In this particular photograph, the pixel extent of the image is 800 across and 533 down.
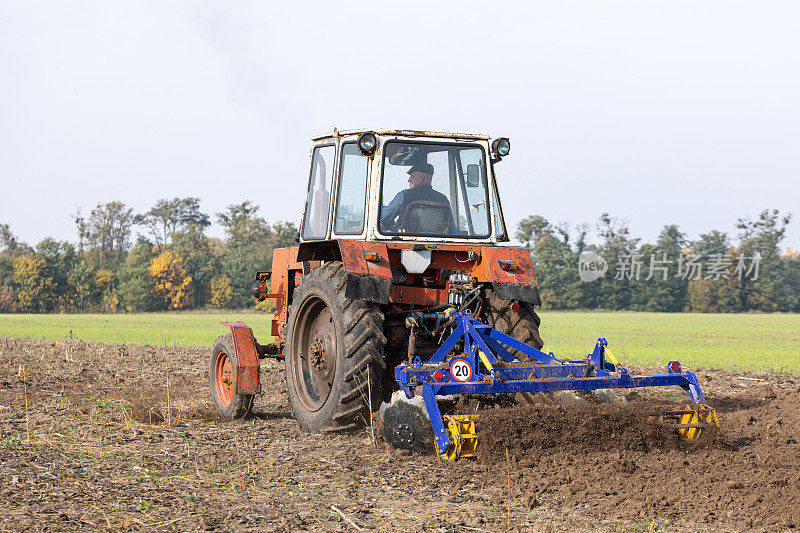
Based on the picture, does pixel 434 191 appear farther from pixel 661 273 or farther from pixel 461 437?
pixel 661 273

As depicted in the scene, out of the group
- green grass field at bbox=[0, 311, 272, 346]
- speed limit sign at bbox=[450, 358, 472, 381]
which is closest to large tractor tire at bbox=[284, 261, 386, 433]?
speed limit sign at bbox=[450, 358, 472, 381]

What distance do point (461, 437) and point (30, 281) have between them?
64157 millimetres

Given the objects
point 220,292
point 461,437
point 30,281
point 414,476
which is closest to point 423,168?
point 461,437

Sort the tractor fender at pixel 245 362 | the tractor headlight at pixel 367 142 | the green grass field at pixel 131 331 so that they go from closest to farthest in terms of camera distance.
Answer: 1. the tractor headlight at pixel 367 142
2. the tractor fender at pixel 245 362
3. the green grass field at pixel 131 331

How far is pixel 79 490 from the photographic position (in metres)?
4.99

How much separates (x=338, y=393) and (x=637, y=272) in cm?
7395

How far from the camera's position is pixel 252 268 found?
207 feet

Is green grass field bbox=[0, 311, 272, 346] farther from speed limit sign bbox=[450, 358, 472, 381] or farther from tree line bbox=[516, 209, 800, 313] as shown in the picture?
tree line bbox=[516, 209, 800, 313]

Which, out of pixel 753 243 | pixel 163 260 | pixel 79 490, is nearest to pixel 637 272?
pixel 753 243

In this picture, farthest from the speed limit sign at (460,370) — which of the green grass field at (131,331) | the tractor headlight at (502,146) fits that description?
the green grass field at (131,331)

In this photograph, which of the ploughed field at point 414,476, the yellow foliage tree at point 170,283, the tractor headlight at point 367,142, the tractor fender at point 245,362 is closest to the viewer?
the ploughed field at point 414,476

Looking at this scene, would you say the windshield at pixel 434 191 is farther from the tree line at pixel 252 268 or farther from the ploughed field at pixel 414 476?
the tree line at pixel 252 268

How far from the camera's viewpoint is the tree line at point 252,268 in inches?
2483

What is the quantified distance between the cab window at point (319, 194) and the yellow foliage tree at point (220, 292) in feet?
182
